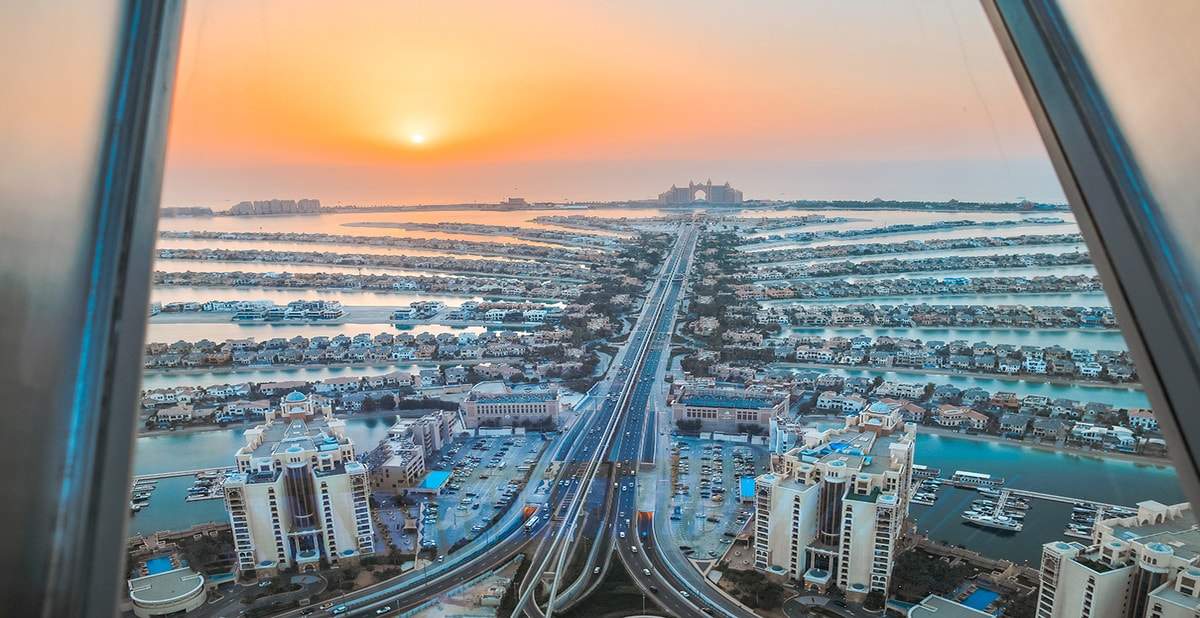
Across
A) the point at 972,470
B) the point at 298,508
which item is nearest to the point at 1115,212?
the point at 298,508

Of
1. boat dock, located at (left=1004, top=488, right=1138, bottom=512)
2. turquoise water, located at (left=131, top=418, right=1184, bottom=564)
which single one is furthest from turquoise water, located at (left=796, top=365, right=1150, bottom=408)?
boat dock, located at (left=1004, top=488, right=1138, bottom=512)

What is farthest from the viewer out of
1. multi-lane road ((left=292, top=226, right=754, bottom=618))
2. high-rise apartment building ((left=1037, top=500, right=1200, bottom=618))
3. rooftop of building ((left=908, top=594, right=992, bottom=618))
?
multi-lane road ((left=292, top=226, right=754, bottom=618))

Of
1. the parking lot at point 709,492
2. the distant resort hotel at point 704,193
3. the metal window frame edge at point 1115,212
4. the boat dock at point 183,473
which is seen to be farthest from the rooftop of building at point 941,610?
the distant resort hotel at point 704,193

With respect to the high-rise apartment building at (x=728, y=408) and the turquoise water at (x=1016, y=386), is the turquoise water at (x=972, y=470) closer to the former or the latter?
the turquoise water at (x=1016, y=386)

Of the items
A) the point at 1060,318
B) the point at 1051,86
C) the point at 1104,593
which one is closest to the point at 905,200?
the point at 1060,318

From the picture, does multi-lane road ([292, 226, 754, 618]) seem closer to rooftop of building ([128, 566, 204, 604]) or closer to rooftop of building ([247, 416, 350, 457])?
rooftop of building ([128, 566, 204, 604])

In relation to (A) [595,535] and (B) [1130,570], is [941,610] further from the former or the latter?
(A) [595,535]
